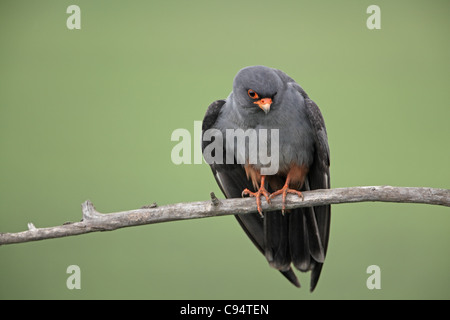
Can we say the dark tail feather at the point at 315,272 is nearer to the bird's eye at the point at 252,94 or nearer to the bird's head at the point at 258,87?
the bird's head at the point at 258,87

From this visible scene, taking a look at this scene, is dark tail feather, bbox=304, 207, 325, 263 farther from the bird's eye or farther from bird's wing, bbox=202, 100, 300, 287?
the bird's eye

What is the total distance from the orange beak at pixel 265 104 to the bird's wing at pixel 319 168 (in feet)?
1.29

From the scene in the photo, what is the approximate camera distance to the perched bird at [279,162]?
3.25 metres

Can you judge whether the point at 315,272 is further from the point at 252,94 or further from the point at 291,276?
the point at 252,94

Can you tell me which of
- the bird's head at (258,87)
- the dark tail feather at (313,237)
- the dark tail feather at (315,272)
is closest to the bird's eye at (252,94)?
the bird's head at (258,87)

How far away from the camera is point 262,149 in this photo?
342cm

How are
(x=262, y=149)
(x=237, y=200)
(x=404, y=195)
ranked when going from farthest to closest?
(x=262, y=149) < (x=237, y=200) < (x=404, y=195)

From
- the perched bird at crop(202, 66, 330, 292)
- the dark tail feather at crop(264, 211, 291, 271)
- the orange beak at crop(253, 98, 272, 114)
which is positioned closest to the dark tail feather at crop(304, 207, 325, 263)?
the perched bird at crop(202, 66, 330, 292)

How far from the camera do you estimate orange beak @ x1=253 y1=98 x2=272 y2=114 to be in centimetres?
315

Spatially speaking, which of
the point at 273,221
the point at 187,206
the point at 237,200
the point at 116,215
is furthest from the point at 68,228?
the point at 273,221

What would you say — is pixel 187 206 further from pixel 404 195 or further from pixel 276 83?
pixel 404 195

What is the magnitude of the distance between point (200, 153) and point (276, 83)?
3.07ft

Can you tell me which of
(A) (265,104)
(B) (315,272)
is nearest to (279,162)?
(A) (265,104)

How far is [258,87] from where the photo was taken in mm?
3152
